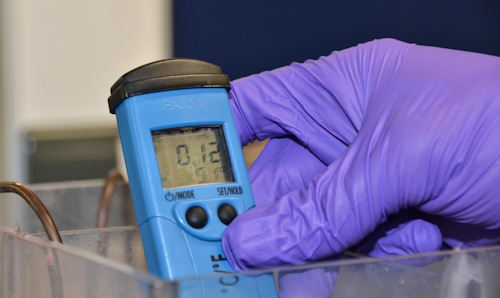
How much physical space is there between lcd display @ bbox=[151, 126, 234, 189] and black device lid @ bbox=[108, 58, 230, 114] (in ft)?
0.11

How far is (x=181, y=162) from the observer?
1.61 ft

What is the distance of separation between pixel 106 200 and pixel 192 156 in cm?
28

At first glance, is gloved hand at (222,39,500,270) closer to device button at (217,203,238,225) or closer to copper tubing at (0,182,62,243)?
device button at (217,203,238,225)

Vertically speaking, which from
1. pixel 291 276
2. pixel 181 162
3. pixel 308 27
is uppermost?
pixel 308 27

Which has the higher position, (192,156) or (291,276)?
(192,156)

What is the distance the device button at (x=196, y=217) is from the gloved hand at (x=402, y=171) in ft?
0.07

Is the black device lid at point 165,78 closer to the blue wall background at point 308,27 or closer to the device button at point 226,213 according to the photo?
the device button at point 226,213

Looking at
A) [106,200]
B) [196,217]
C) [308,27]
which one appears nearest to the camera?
[196,217]

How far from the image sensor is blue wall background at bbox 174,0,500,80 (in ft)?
4.08

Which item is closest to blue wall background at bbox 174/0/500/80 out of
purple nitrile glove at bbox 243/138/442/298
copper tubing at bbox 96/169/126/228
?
copper tubing at bbox 96/169/126/228

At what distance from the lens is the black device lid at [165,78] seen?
48 centimetres

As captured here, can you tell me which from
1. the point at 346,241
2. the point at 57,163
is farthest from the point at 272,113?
the point at 57,163

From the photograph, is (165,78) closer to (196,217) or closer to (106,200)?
(196,217)

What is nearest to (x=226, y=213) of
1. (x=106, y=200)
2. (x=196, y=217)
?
(x=196, y=217)
